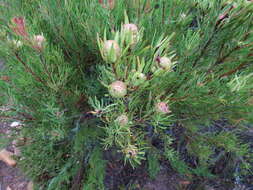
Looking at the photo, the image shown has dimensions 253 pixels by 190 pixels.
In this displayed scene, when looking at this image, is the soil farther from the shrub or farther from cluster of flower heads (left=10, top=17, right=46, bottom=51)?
cluster of flower heads (left=10, top=17, right=46, bottom=51)

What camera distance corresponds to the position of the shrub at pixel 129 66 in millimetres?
542

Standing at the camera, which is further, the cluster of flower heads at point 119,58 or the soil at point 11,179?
the soil at point 11,179

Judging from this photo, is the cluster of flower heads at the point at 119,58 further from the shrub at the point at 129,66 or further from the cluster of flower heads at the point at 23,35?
the cluster of flower heads at the point at 23,35

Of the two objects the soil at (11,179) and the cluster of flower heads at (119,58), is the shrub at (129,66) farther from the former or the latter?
the soil at (11,179)

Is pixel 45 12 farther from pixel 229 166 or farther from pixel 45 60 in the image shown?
pixel 229 166

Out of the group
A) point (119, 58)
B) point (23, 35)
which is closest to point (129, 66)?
point (119, 58)

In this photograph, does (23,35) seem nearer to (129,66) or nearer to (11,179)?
(129,66)

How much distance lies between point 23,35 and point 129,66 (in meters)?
0.27

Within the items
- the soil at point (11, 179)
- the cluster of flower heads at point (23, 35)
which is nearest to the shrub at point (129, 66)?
the cluster of flower heads at point (23, 35)

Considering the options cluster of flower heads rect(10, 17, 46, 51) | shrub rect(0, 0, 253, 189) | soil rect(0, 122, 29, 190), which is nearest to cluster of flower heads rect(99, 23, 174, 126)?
shrub rect(0, 0, 253, 189)

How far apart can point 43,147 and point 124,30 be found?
0.94 meters

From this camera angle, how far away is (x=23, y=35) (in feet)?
1.74

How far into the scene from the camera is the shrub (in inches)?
21.3

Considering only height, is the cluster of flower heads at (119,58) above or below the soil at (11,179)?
below
